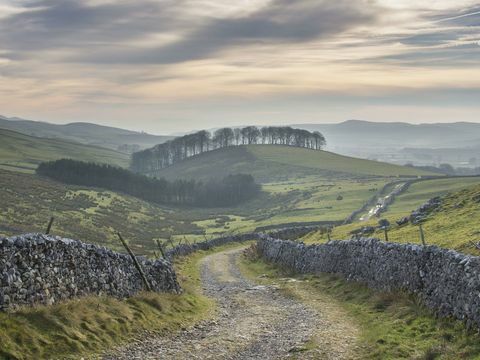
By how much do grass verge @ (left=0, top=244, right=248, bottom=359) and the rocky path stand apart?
2.62 feet

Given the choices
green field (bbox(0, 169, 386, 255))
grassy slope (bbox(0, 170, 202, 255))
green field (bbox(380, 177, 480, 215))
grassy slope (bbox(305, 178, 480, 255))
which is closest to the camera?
grassy slope (bbox(305, 178, 480, 255))

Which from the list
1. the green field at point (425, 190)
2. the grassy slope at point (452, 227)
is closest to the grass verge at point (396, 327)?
the grassy slope at point (452, 227)

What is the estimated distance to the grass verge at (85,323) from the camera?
50.3ft

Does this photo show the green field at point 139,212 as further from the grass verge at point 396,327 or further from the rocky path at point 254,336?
the grass verge at point 396,327

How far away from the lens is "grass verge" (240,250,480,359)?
16.3 metres

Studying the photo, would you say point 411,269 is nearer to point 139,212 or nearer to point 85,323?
point 85,323

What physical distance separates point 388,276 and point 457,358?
37.1ft

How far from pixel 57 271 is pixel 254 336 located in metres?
Answer: 7.96

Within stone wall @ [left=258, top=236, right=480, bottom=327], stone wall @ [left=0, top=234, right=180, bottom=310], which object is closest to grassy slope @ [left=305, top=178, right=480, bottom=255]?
stone wall @ [left=258, top=236, right=480, bottom=327]

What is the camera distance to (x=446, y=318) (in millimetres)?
19016

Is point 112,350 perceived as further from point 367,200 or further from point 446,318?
point 367,200

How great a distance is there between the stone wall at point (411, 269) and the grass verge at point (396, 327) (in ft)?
1.65

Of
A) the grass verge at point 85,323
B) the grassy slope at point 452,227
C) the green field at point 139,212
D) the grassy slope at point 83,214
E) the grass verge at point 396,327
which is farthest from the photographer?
the green field at point 139,212

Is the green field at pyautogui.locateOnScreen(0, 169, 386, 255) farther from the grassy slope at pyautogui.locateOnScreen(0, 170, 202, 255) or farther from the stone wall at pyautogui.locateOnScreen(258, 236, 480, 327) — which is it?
the stone wall at pyautogui.locateOnScreen(258, 236, 480, 327)
